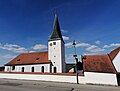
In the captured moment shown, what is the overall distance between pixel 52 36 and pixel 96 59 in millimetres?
17082

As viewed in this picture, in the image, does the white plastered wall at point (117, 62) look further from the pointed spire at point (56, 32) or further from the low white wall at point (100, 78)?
the pointed spire at point (56, 32)

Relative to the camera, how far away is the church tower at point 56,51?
122 feet

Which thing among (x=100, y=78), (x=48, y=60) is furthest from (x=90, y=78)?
(x=48, y=60)

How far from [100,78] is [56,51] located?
17.9 m

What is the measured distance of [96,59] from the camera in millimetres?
26828

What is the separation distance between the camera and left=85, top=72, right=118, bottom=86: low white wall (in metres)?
22.0

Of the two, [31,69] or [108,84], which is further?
[31,69]

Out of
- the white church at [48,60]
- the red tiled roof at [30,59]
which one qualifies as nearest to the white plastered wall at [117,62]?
the white church at [48,60]

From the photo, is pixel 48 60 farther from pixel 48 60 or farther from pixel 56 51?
pixel 56 51

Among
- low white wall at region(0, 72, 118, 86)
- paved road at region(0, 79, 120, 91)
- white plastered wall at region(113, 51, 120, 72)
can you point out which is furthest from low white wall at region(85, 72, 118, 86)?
white plastered wall at region(113, 51, 120, 72)

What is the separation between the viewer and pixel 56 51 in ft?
126

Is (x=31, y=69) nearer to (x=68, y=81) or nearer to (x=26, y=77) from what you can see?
(x=26, y=77)

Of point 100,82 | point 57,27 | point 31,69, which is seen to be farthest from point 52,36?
point 100,82

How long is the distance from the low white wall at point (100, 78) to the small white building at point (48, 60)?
1477 cm
